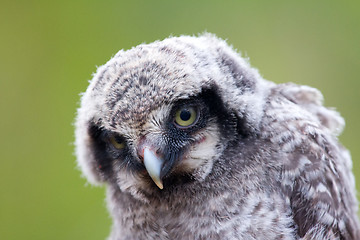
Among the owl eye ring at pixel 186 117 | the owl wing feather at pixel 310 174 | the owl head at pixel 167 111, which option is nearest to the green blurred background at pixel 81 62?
the owl wing feather at pixel 310 174

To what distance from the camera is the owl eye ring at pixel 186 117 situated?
2.51 meters

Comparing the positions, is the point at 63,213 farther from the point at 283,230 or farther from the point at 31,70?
the point at 283,230

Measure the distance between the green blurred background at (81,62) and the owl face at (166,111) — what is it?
2294mm

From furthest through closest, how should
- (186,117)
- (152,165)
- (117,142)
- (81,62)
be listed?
1. (81,62)
2. (117,142)
3. (186,117)
4. (152,165)

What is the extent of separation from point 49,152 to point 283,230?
310 cm

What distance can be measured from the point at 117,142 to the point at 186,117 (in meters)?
0.39

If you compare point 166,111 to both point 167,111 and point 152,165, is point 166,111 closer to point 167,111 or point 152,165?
point 167,111

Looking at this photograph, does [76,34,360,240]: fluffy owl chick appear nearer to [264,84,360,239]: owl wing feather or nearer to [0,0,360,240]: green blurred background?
[264,84,360,239]: owl wing feather

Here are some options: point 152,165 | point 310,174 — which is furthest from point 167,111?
point 310,174

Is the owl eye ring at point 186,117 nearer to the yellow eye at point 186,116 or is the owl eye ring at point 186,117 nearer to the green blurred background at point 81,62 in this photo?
the yellow eye at point 186,116

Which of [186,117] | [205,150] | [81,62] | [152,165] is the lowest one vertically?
[152,165]

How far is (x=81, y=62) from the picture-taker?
511cm

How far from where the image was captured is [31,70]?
523 centimetres

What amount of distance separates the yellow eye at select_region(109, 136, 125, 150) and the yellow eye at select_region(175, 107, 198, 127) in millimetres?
306
